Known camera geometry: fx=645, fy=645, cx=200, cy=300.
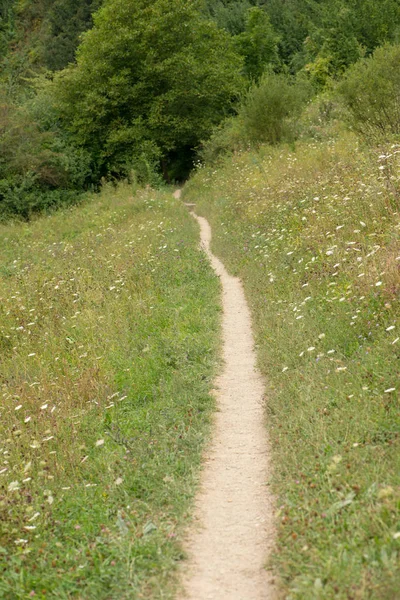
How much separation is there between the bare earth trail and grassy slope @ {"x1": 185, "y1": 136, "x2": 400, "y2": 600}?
0.16 m

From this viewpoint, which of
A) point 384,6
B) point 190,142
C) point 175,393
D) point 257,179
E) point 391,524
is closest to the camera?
point 391,524

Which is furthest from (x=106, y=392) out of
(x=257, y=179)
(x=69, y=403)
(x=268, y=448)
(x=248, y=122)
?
(x=248, y=122)

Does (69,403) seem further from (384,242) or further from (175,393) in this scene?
(384,242)

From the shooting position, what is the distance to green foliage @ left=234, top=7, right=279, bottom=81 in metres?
45.9

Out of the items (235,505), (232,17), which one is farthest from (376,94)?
(232,17)

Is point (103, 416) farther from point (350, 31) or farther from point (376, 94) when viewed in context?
point (350, 31)

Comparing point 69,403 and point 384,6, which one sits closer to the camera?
point 69,403

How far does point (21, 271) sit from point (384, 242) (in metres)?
8.28

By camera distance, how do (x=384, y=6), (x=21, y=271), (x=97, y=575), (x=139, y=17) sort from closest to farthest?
(x=97, y=575) < (x=21, y=271) < (x=139, y=17) < (x=384, y=6)

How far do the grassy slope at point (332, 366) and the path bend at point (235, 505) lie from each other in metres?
0.16

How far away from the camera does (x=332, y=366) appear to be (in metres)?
6.45

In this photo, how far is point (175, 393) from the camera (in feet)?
22.7

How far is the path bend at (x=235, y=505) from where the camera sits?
4.04 m

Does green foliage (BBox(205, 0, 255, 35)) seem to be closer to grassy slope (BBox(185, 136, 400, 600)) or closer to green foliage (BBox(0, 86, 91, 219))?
green foliage (BBox(0, 86, 91, 219))
